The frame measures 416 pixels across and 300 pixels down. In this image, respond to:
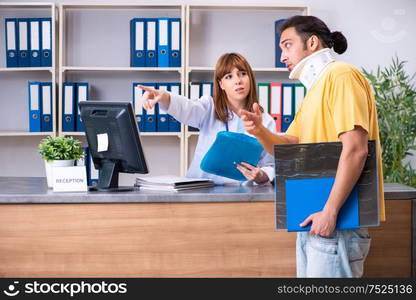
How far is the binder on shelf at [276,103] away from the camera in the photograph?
420 centimetres

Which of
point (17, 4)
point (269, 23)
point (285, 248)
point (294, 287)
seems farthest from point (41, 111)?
point (294, 287)

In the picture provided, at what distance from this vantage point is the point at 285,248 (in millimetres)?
2312

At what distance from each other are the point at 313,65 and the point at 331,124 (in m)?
0.18

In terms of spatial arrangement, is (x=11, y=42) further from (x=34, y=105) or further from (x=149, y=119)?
(x=149, y=119)

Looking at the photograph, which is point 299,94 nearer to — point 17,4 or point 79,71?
point 79,71

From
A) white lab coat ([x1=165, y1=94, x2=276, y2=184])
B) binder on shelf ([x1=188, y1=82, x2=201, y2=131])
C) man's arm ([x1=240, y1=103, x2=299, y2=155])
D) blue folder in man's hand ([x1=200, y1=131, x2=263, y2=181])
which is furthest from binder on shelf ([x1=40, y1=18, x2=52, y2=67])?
man's arm ([x1=240, y1=103, x2=299, y2=155])

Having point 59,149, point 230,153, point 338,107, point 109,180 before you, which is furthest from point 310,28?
point 59,149

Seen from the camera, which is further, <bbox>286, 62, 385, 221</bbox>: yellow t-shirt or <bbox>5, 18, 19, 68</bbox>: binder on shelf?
<bbox>5, 18, 19, 68</bbox>: binder on shelf

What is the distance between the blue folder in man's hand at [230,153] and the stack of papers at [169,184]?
0.08 metres

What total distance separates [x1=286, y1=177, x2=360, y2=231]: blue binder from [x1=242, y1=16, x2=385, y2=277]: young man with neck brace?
0.03 metres

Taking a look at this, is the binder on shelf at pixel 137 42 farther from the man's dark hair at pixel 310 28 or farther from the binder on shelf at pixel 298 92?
the man's dark hair at pixel 310 28

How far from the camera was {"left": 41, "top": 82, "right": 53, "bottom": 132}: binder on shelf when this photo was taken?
4.19 metres

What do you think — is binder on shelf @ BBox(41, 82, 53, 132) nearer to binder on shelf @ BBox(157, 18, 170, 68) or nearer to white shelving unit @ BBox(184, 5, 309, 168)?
binder on shelf @ BBox(157, 18, 170, 68)

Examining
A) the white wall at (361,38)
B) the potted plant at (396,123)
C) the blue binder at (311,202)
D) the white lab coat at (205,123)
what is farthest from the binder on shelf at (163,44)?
the blue binder at (311,202)
